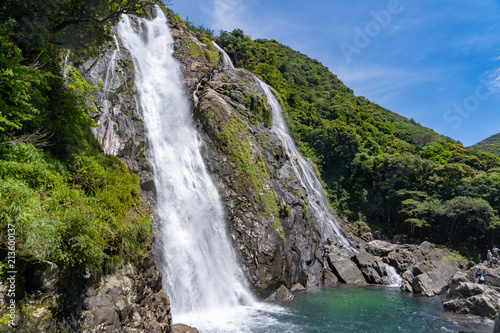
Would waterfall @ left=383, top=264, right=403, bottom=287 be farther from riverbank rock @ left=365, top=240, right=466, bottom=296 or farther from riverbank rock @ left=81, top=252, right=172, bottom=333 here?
riverbank rock @ left=81, top=252, right=172, bottom=333

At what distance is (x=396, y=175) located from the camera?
35.5 m

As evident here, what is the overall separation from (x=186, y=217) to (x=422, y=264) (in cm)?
2043

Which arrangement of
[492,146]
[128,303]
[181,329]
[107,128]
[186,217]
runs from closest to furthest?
[128,303]
[181,329]
[107,128]
[186,217]
[492,146]

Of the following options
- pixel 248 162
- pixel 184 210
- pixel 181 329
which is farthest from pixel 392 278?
pixel 181 329

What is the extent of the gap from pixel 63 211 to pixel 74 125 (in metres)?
3.58

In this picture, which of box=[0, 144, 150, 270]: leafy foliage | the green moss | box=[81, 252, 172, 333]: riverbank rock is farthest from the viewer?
the green moss

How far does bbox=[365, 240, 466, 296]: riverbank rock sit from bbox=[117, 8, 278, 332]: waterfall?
1331 centimetres

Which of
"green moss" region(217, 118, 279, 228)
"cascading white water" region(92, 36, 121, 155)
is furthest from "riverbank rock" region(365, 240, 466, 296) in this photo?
"cascading white water" region(92, 36, 121, 155)

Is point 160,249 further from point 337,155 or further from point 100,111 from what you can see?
point 337,155

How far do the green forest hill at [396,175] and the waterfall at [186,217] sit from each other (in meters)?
21.0

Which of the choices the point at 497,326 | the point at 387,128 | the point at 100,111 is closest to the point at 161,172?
the point at 100,111

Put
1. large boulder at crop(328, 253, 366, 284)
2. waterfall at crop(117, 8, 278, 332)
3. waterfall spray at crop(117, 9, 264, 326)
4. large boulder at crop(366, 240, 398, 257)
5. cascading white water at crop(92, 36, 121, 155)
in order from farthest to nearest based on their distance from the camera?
large boulder at crop(366, 240, 398, 257), large boulder at crop(328, 253, 366, 284), cascading white water at crop(92, 36, 121, 155), waterfall spray at crop(117, 9, 264, 326), waterfall at crop(117, 8, 278, 332)

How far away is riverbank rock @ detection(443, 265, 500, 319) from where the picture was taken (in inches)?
562

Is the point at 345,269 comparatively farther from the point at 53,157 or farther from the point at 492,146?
the point at 492,146
